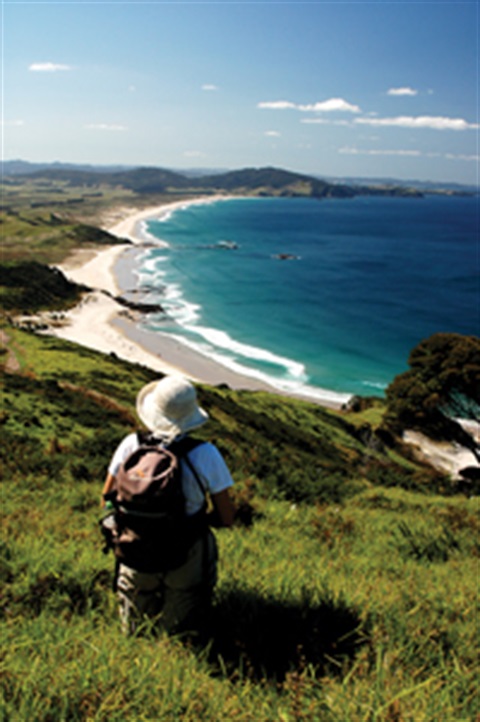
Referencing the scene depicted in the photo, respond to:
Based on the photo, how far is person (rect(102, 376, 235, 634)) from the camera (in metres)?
3.34

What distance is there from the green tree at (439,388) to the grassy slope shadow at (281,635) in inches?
1063

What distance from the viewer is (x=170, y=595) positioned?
342 centimetres

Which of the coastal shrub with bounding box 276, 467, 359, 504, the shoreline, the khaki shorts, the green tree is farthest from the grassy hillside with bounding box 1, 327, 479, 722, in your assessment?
the shoreline

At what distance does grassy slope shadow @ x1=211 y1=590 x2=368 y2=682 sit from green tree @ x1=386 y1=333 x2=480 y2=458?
27.0 metres

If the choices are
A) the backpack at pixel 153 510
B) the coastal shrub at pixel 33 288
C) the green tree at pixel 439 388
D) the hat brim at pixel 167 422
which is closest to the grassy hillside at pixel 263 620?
the backpack at pixel 153 510

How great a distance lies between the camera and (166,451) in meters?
3.15

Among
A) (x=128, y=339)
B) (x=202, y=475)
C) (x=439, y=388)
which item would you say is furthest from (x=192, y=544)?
(x=128, y=339)

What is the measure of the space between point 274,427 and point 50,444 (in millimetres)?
18403

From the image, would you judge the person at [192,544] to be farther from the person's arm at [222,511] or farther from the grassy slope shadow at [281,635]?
the grassy slope shadow at [281,635]

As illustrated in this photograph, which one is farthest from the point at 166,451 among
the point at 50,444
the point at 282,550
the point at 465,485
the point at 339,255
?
the point at 339,255

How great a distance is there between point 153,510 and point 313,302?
89101 mm

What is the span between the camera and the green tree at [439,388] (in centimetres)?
2817

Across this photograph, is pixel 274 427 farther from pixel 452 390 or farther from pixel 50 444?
pixel 50 444

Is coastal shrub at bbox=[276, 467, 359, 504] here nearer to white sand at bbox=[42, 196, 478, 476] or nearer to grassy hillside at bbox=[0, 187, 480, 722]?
grassy hillside at bbox=[0, 187, 480, 722]
